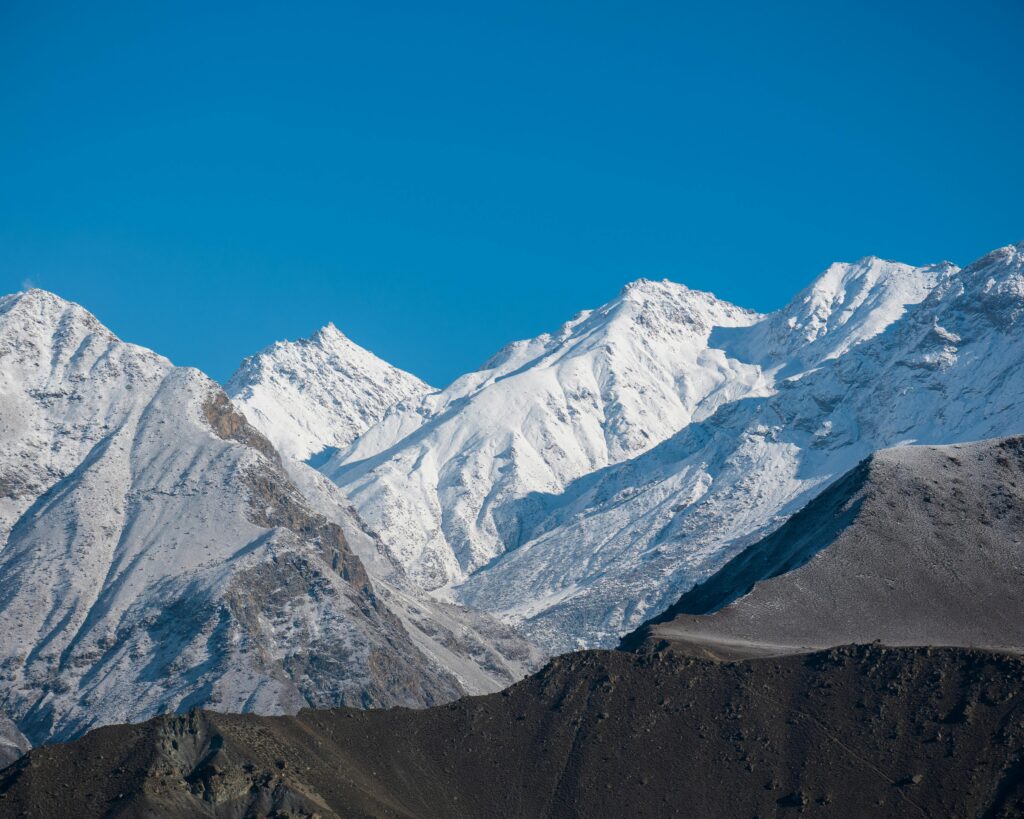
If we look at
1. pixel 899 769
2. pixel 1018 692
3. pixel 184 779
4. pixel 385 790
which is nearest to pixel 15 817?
pixel 184 779

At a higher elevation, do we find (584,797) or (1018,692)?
(1018,692)

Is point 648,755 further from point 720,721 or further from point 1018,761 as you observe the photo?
point 1018,761

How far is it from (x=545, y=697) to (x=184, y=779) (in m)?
47.1

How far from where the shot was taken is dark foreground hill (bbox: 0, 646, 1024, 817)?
540 ft

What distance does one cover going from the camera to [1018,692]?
187 m

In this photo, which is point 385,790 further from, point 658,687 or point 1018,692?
point 1018,692

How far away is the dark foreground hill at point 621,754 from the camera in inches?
6481

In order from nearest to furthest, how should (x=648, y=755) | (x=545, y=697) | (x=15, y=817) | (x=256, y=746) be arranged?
(x=15, y=817) → (x=256, y=746) → (x=648, y=755) → (x=545, y=697)

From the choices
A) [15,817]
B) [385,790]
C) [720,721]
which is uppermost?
[720,721]

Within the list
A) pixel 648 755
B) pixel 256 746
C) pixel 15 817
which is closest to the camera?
pixel 15 817

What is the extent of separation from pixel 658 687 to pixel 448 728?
22618 mm

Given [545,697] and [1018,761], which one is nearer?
[1018,761]

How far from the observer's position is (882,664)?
196625 mm

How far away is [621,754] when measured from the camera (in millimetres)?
187000
